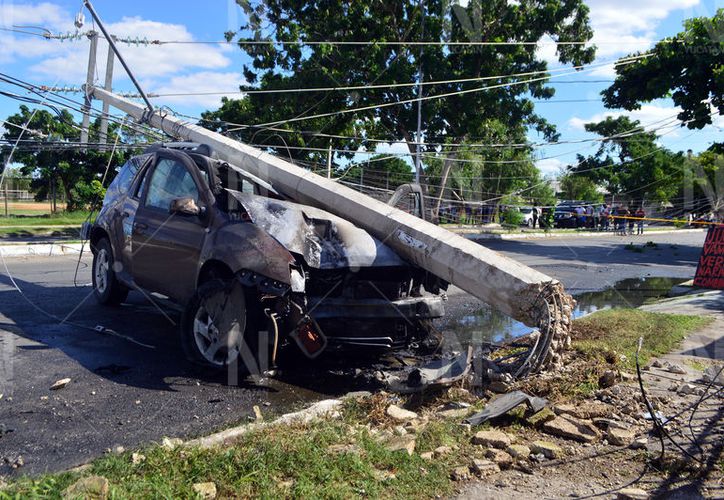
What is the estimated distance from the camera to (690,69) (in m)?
21.6

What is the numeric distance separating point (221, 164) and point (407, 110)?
19.1 meters

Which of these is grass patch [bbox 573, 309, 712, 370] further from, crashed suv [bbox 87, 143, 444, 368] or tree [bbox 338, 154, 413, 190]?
tree [bbox 338, 154, 413, 190]

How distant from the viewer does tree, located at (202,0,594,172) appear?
2272 centimetres

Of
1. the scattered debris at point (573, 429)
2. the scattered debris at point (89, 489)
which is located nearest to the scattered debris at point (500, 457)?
the scattered debris at point (573, 429)

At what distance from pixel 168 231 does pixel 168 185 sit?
616mm

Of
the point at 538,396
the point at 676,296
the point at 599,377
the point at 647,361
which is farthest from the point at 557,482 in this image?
the point at 676,296

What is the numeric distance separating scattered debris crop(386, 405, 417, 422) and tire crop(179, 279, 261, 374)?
1395 mm

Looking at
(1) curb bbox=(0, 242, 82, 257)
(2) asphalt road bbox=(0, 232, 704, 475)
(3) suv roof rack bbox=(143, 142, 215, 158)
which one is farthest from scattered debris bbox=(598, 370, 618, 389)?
(1) curb bbox=(0, 242, 82, 257)

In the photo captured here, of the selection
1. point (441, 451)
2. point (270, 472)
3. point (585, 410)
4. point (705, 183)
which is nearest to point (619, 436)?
point (585, 410)

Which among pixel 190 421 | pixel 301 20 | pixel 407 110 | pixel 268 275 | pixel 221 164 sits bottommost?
pixel 190 421

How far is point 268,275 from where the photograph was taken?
16.3 ft

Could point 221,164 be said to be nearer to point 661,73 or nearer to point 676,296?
point 676,296

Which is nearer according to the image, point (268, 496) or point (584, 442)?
point (268, 496)

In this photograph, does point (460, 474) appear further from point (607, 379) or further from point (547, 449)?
point (607, 379)
